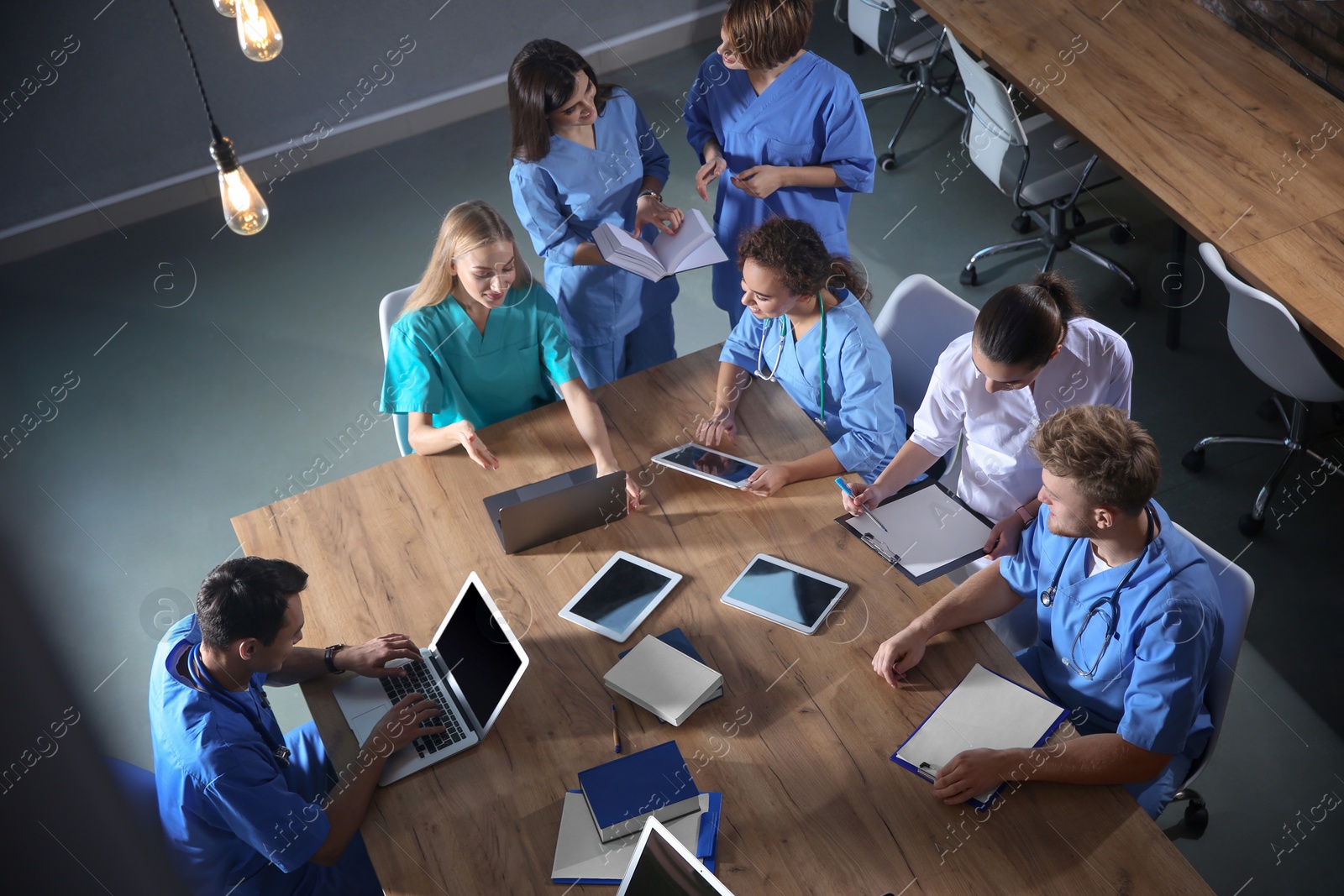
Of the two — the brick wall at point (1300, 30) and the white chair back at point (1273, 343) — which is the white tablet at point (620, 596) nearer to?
the white chair back at point (1273, 343)

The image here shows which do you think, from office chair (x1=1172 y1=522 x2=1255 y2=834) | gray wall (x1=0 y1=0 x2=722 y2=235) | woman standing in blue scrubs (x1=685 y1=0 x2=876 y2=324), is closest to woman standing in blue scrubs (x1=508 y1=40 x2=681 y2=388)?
woman standing in blue scrubs (x1=685 y1=0 x2=876 y2=324)

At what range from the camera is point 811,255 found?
2609 millimetres

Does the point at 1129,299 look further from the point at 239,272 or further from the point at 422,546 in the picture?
the point at 239,272

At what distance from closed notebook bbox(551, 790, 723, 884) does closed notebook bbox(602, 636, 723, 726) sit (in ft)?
0.63

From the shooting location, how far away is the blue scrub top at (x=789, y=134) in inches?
125

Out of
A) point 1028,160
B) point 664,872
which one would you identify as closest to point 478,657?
point 664,872

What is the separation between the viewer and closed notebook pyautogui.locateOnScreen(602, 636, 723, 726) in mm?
2033

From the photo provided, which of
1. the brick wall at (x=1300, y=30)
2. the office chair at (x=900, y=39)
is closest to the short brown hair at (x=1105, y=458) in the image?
the brick wall at (x=1300, y=30)

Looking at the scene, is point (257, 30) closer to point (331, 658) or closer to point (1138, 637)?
point (331, 658)

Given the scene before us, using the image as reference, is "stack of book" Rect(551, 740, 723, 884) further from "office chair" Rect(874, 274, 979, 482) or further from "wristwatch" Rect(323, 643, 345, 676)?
"office chair" Rect(874, 274, 979, 482)

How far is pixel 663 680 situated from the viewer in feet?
6.82

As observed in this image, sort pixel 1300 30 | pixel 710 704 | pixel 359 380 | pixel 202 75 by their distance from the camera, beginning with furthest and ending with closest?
pixel 202 75 < pixel 359 380 < pixel 1300 30 < pixel 710 704

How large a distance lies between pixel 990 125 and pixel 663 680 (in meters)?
2.70

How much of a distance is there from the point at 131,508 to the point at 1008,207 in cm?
378
